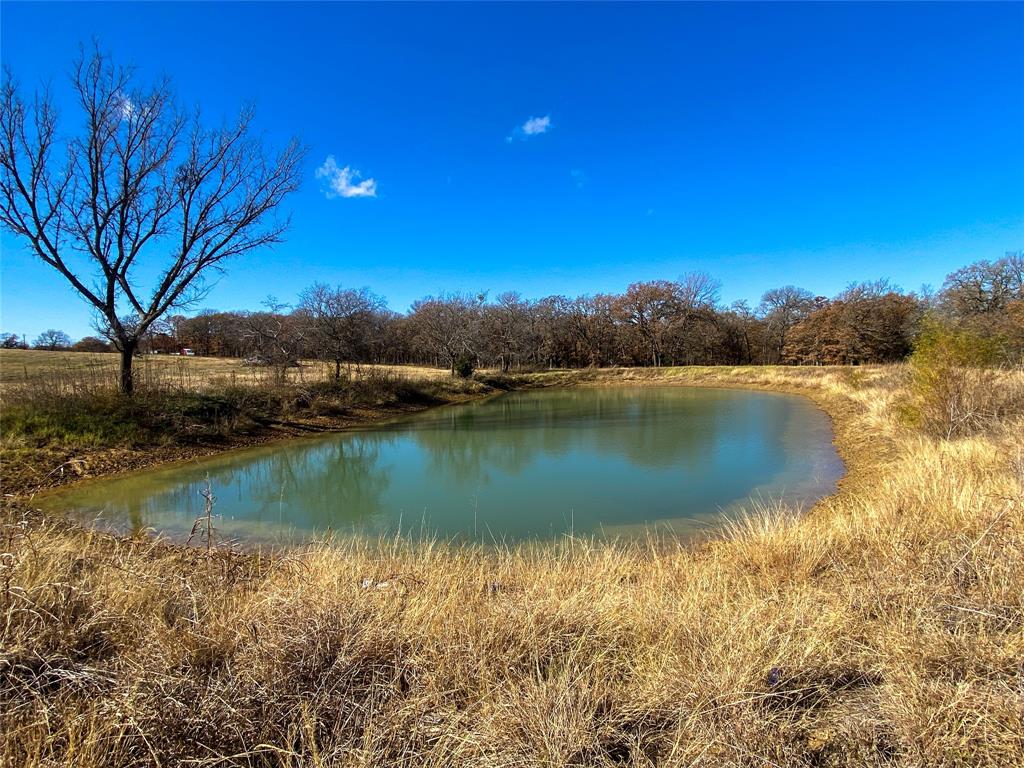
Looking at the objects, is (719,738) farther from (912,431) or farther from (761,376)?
(761,376)

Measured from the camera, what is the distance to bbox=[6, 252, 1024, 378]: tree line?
38062 millimetres

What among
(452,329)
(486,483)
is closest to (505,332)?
(452,329)

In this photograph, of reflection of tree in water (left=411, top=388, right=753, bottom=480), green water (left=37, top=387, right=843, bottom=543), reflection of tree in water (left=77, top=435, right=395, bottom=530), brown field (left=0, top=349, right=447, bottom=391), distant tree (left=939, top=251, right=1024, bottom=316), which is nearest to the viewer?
green water (left=37, top=387, right=843, bottom=543)

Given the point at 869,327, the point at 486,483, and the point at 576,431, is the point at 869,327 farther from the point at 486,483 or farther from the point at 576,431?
the point at 486,483

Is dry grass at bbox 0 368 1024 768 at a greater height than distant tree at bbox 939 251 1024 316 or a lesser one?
lesser

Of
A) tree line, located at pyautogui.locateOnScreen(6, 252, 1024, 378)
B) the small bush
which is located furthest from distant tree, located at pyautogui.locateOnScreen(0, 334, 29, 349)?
the small bush

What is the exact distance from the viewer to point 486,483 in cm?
977

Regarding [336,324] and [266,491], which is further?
[336,324]

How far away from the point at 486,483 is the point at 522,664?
284 inches

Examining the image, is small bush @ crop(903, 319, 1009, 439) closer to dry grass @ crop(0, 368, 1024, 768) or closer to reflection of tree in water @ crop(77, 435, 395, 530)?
dry grass @ crop(0, 368, 1024, 768)

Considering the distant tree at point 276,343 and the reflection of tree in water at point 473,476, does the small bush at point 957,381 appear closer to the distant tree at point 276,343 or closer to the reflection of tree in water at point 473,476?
the reflection of tree in water at point 473,476

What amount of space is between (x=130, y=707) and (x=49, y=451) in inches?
446

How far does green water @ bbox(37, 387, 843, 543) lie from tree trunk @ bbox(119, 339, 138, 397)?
3704 millimetres

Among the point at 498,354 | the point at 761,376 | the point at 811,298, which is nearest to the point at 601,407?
the point at 761,376
